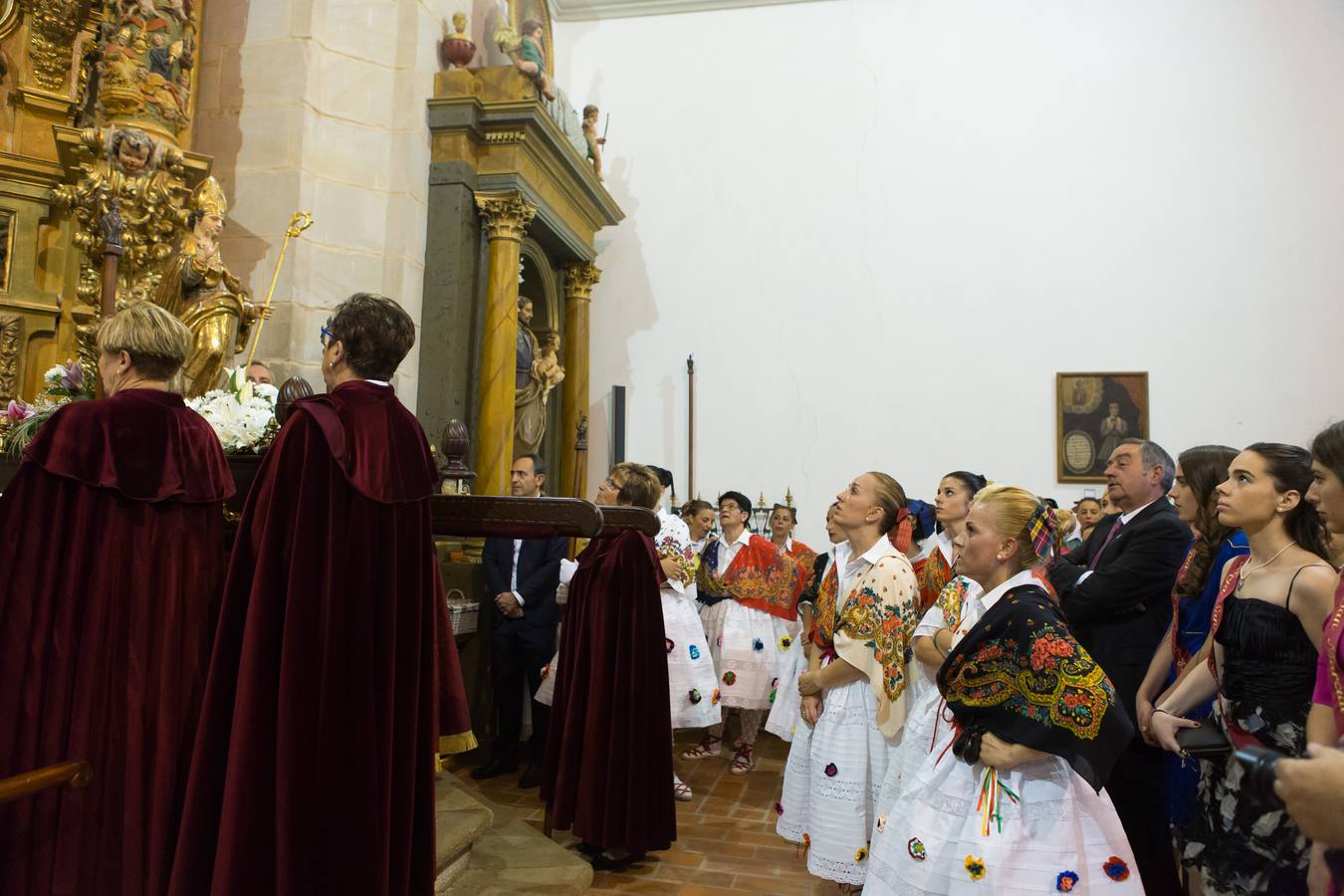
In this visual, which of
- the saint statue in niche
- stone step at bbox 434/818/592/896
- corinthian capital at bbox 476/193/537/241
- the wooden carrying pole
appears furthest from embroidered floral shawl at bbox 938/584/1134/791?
the wooden carrying pole

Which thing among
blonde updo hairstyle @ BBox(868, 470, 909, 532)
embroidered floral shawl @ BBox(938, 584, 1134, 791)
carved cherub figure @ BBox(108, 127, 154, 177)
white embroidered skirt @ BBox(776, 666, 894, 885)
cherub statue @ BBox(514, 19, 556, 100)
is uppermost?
cherub statue @ BBox(514, 19, 556, 100)

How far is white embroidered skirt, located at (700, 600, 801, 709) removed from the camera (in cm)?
610

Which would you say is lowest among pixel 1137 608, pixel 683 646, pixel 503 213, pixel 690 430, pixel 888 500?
pixel 683 646

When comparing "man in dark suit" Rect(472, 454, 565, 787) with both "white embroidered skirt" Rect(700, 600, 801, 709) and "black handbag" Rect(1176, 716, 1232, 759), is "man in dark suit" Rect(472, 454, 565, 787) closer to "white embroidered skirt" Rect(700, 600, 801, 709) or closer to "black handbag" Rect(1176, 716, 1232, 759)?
"white embroidered skirt" Rect(700, 600, 801, 709)

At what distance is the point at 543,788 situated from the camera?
429 centimetres

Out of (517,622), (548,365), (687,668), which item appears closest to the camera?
(687,668)

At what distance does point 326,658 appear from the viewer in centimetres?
218

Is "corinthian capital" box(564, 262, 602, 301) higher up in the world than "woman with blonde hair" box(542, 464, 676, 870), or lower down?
higher up

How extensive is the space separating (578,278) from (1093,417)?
5071 mm

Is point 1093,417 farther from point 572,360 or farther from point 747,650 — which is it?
point 572,360

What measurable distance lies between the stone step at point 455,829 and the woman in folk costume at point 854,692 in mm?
1267

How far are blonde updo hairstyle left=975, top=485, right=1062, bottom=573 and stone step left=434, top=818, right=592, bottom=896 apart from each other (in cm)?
227

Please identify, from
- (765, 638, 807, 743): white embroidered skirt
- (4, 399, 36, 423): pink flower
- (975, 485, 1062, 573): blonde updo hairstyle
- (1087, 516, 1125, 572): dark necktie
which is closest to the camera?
(975, 485, 1062, 573): blonde updo hairstyle

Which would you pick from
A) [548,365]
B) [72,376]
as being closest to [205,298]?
[72,376]
